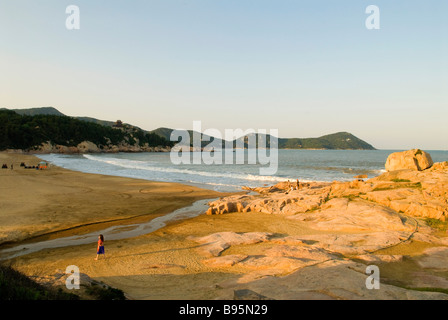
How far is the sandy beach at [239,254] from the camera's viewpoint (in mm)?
7758

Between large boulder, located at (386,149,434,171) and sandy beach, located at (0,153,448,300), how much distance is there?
1065 centimetres

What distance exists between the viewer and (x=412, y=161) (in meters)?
24.7

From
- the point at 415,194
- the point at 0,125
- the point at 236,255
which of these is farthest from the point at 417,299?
the point at 0,125

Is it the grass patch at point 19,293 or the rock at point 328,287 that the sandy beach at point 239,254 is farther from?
the grass patch at point 19,293

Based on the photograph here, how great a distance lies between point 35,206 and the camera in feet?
64.1

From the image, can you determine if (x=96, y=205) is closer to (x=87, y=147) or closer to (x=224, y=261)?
(x=224, y=261)

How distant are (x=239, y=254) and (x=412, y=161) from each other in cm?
2232

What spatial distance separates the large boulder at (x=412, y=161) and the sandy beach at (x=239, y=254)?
1065 centimetres

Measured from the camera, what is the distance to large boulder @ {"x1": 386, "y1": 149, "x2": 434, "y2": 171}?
79.9 ft

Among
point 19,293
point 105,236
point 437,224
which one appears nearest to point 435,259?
point 437,224

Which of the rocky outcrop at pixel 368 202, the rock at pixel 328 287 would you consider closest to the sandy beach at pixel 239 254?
the rock at pixel 328 287
